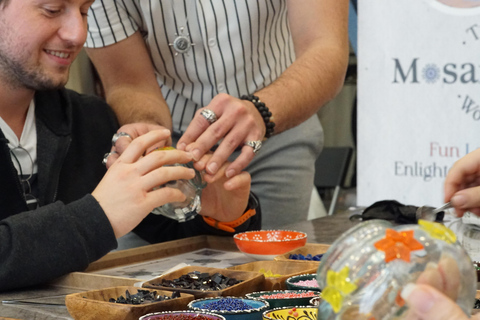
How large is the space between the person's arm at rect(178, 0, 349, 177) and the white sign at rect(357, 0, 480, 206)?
40 centimetres

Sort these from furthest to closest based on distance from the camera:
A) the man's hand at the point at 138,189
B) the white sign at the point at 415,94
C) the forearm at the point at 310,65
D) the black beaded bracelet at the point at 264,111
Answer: the white sign at the point at 415,94
the forearm at the point at 310,65
the black beaded bracelet at the point at 264,111
the man's hand at the point at 138,189

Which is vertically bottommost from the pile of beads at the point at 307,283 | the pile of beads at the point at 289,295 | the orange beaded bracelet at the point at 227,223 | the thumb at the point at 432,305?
the orange beaded bracelet at the point at 227,223

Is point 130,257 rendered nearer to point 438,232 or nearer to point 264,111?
point 264,111

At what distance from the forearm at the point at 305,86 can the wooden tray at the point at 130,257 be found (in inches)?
12.0

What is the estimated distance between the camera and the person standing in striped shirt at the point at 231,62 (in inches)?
70.1

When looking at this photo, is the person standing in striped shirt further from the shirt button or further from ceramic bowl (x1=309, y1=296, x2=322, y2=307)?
ceramic bowl (x1=309, y1=296, x2=322, y2=307)

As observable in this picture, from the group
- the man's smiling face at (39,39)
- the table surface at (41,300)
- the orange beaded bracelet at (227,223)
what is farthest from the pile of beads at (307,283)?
the man's smiling face at (39,39)

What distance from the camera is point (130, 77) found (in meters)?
1.89

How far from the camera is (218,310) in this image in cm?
87

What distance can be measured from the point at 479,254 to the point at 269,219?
2.72ft

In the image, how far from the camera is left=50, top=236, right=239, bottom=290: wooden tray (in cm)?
114

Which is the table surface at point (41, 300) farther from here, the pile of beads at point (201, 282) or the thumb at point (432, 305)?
the thumb at point (432, 305)

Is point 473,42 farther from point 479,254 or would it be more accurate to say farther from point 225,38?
point 479,254

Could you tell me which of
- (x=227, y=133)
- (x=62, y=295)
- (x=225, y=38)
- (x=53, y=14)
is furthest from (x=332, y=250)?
(x=225, y=38)
